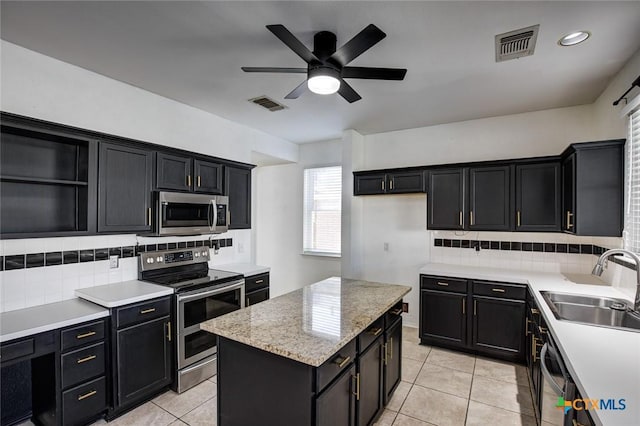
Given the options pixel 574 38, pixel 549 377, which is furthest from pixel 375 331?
pixel 574 38

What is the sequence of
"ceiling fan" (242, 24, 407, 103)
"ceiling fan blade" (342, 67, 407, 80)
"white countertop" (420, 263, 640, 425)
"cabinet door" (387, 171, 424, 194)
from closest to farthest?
"white countertop" (420, 263, 640, 425) → "ceiling fan" (242, 24, 407, 103) → "ceiling fan blade" (342, 67, 407, 80) → "cabinet door" (387, 171, 424, 194)

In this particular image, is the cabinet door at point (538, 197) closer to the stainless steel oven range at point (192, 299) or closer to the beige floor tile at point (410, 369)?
the beige floor tile at point (410, 369)

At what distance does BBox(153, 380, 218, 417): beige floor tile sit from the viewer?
2.51 meters

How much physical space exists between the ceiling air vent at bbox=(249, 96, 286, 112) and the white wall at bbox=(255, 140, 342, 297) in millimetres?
1595

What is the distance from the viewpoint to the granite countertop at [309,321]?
1.52m

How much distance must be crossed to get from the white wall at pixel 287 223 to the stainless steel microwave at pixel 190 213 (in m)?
1.95

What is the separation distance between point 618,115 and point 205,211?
13.2ft

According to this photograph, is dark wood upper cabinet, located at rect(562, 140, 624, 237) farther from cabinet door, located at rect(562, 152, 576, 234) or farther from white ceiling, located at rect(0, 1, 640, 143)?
white ceiling, located at rect(0, 1, 640, 143)

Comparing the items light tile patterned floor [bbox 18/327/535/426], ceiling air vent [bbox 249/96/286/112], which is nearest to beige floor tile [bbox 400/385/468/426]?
light tile patterned floor [bbox 18/327/535/426]

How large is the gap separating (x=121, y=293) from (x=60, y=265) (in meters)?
0.54

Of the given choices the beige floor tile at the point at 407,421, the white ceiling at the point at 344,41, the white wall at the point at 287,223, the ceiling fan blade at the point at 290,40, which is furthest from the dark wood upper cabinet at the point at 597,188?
the white wall at the point at 287,223

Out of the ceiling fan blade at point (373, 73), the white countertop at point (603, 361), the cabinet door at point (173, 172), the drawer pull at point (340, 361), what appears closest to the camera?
the white countertop at point (603, 361)

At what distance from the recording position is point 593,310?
2.26m

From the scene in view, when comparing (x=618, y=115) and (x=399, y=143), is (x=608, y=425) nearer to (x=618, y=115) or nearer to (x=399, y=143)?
(x=618, y=115)
